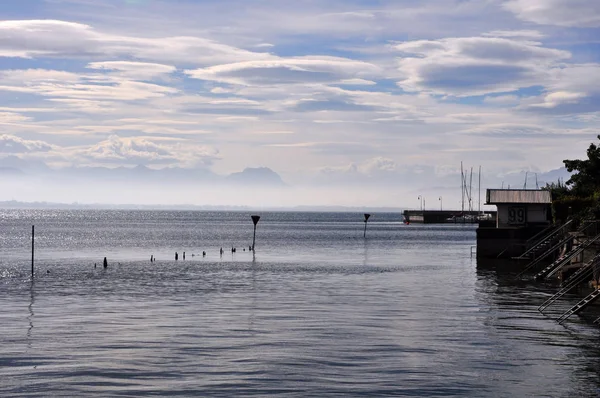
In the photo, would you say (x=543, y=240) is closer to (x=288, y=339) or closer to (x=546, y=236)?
(x=546, y=236)

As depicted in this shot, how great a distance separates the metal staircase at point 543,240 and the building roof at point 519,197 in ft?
11.8

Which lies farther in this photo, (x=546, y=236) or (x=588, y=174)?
(x=588, y=174)

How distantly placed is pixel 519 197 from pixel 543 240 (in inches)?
454

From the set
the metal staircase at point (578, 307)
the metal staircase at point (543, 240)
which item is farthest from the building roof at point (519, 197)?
the metal staircase at point (578, 307)

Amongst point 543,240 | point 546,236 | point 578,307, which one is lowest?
point 578,307

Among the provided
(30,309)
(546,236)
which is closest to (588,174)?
(546,236)

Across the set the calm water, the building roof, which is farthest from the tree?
the calm water

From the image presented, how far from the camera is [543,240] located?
86.0 metres

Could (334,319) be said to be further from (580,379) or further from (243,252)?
(243,252)

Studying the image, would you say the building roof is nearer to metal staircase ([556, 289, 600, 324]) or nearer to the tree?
the tree

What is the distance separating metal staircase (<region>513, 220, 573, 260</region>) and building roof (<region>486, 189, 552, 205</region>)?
3.60 meters

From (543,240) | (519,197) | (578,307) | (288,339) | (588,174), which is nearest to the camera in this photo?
(288,339)

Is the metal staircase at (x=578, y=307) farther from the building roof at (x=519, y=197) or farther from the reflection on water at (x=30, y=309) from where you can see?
the building roof at (x=519, y=197)

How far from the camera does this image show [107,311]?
46938 mm
